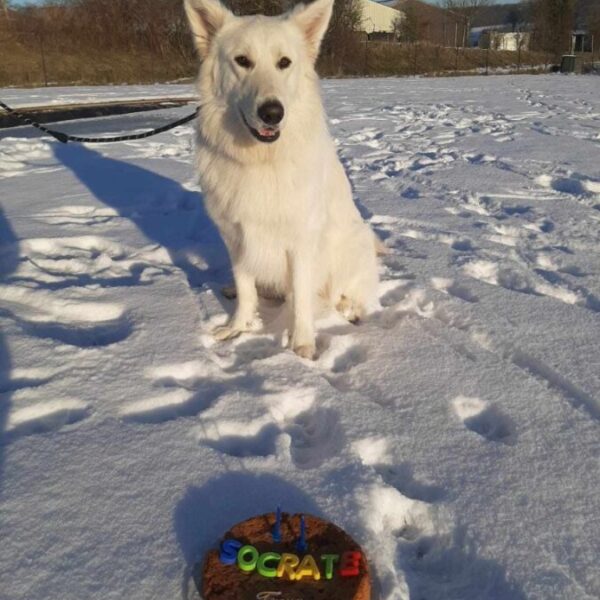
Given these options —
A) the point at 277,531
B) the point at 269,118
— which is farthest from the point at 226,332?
the point at 277,531

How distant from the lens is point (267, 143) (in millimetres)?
2715

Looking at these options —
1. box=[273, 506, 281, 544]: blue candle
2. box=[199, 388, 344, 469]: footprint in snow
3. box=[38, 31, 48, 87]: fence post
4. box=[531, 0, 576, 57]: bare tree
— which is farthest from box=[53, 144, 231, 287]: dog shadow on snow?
box=[531, 0, 576, 57]: bare tree

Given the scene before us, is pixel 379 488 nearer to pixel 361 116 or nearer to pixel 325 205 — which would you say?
pixel 325 205

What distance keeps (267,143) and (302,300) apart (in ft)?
2.79

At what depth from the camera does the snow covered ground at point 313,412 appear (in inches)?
65.4

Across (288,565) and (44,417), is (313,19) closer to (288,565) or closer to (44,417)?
(44,417)

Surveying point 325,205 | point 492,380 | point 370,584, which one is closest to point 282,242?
point 325,205

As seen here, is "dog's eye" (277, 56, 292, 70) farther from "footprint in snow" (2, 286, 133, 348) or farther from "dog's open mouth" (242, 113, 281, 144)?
"footprint in snow" (2, 286, 133, 348)

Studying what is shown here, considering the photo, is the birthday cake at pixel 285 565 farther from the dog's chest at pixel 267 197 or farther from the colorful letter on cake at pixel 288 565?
the dog's chest at pixel 267 197

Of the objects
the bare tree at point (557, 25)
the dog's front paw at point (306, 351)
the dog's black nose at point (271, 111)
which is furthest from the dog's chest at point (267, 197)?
the bare tree at point (557, 25)

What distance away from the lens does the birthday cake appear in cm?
148

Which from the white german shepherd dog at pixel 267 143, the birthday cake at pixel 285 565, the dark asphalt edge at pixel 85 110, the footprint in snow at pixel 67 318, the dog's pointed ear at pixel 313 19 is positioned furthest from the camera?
the dark asphalt edge at pixel 85 110

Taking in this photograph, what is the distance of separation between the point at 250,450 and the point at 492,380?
48.0 inches

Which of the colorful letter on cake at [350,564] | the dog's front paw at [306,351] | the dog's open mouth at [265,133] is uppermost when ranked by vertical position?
the dog's open mouth at [265,133]
